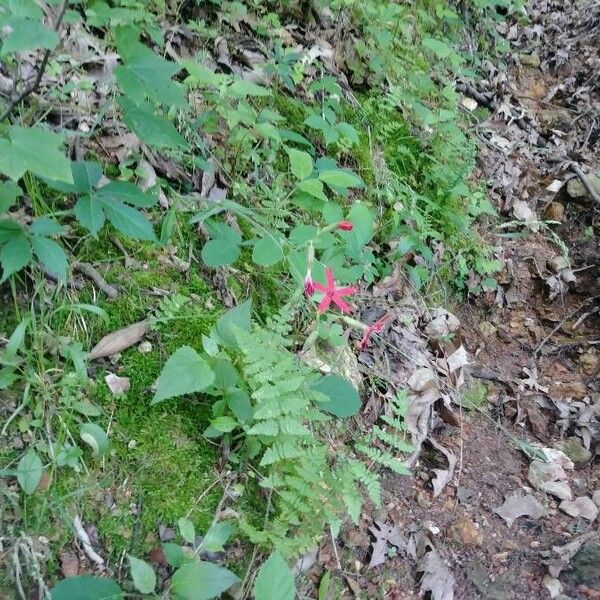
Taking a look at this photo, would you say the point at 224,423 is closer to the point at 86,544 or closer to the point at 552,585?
the point at 86,544

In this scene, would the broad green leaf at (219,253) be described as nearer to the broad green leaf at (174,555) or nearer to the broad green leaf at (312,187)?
the broad green leaf at (312,187)

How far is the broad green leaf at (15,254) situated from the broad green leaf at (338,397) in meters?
0.96

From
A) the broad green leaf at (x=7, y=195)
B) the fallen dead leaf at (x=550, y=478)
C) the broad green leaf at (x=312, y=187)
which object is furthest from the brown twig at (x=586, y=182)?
Result: the broad green leaf at (x=7, y=195)

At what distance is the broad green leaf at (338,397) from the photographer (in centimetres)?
207

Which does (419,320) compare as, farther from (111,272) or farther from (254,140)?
(111,272)

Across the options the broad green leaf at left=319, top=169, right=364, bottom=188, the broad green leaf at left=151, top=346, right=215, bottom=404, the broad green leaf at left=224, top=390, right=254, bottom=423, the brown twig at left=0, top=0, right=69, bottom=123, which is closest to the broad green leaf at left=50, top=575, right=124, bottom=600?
the broad green leaf at left=151, top=346, right=215, bottom=404

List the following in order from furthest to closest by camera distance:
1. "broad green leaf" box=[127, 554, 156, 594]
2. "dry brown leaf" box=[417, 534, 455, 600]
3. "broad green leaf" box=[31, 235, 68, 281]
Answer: "dry brown leaf" box=[417, 534, 455, 600] < "broad green leaf" box=[31, 235, 68, 281] < "broad green leaf" box=[127, 554, 156, 594]

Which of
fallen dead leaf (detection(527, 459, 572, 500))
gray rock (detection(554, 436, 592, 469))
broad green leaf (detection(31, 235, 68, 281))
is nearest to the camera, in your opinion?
broad green leaf (detection(31, 235, 68, 281))

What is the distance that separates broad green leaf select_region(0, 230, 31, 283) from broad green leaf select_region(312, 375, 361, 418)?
964 millimetres

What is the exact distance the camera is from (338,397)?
2.07 m

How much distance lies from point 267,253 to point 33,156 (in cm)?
89

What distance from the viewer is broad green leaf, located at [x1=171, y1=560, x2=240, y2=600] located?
1600 mm

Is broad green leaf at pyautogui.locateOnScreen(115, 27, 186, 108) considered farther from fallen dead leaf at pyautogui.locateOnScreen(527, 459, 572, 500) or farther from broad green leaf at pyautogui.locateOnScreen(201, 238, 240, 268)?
fallen dead leaf at pyautogui.locateOnScreen(527, 459, 572, 500)

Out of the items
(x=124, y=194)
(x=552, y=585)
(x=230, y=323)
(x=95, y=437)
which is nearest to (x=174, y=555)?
(x=95, y=437)
